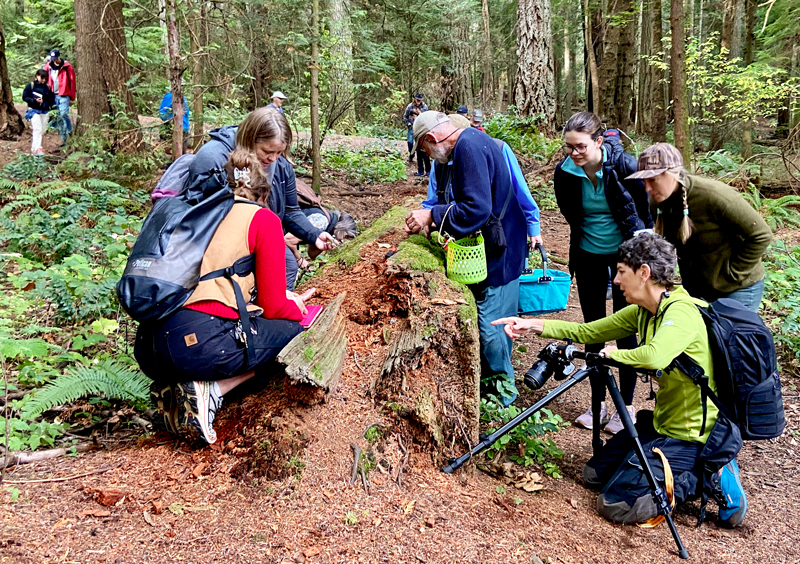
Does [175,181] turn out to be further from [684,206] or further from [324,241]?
[684,206]

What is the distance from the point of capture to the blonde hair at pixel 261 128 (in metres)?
3.65

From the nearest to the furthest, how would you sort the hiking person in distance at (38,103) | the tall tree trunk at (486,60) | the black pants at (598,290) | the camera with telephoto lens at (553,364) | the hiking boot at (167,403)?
the hiking boot at (167,403)
the camera with telephoto lens at (553,364)
the black pants at (598,290)
the hiking person in distance at (38,103)
the tall tree trunk at (486,60)

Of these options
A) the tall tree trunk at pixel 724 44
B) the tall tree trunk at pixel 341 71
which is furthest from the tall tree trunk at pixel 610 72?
the tall tree trunk at pixel 341 71

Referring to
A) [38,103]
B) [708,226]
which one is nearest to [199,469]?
[708,226]

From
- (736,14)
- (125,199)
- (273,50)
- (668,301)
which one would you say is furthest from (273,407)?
(736,14)

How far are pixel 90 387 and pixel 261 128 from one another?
6.83 feet

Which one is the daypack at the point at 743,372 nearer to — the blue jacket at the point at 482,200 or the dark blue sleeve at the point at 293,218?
the blue jacket at the point at 482,200

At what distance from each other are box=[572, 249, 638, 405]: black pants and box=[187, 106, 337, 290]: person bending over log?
2082mm

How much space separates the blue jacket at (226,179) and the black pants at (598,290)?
7.41ft

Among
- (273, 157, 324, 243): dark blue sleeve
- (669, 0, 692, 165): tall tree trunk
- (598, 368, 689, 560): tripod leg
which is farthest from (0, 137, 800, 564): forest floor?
(669, 0, 692, 165): tall tree trunk

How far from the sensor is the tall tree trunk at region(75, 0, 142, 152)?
10.6 m

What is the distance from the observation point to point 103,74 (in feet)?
36.1

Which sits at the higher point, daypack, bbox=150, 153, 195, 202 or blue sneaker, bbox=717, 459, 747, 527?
daypack, bbox=150, 153, 195, 202

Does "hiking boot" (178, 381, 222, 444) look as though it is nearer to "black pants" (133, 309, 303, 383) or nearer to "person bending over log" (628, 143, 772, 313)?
"black pants" (133, 309, 303, 383)
